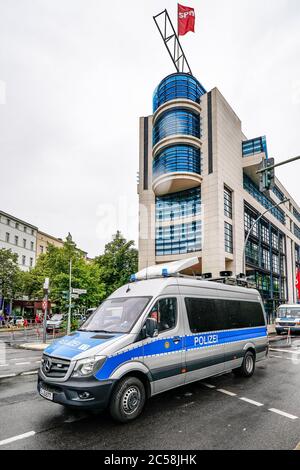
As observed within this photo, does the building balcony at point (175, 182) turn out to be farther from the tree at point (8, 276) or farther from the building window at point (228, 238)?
the tree at point (8, 276)

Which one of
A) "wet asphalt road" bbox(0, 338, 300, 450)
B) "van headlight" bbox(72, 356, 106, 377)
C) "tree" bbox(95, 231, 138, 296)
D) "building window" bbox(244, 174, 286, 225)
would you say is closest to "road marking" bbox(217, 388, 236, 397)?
"wet asphalt road" bbox(0, 338, 300, 450)

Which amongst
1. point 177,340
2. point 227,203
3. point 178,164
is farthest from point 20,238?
point 177,340

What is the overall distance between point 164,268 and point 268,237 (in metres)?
38.7

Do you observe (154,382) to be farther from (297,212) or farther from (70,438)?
(297,212)

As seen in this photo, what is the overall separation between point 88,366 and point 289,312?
22559 mm

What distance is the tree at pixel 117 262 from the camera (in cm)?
3822

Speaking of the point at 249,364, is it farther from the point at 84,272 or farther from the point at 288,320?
the point at 84,272

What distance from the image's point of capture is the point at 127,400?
4.98 metres

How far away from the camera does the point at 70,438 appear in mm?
4395

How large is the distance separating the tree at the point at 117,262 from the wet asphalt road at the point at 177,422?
31.0 m

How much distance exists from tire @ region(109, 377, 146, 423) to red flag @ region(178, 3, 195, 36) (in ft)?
118

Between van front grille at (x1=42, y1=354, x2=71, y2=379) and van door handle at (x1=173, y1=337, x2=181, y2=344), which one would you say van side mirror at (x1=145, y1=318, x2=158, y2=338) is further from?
van front grille at (x1=42, y1=354, x2=71, y2=379)

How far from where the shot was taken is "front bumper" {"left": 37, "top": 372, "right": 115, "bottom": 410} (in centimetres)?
457

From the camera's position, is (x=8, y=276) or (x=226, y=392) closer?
(x=226, y=392)
